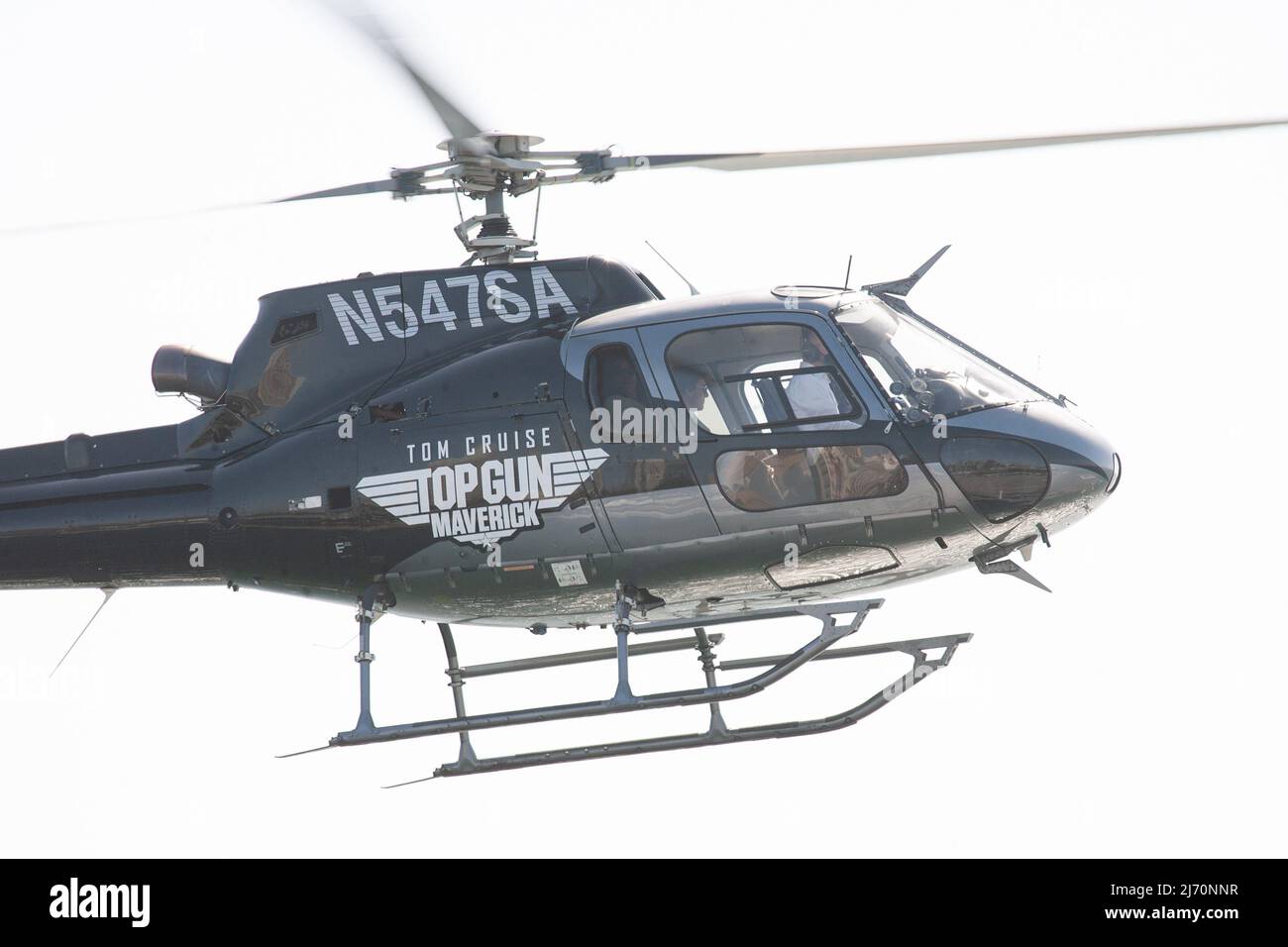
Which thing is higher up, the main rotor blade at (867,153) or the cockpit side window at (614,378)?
the main rotor blade at (867,153)

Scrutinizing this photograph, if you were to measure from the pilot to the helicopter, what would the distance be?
0.02 meters

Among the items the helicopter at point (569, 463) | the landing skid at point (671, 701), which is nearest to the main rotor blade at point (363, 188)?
the helicopter at point (569, 463)

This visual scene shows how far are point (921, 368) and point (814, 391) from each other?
30.4 inches

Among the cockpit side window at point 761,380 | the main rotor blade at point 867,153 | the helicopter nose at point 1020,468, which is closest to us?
the main rotor blade at point 867,153

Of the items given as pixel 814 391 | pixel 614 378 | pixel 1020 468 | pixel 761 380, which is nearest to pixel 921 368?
pixel 814 391

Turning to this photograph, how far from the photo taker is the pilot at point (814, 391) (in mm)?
11734

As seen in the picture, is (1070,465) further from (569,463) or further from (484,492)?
(484,492)

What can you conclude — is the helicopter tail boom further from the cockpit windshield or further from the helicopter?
the cockpit windshield

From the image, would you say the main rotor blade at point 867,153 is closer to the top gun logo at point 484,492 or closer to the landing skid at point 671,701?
the top gun logo at point 484,492

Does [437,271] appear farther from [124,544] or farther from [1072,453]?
[1072,453]

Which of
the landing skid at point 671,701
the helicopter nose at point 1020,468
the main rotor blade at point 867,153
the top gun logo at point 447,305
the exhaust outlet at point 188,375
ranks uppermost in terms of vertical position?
the main rotor blade at point 867,153

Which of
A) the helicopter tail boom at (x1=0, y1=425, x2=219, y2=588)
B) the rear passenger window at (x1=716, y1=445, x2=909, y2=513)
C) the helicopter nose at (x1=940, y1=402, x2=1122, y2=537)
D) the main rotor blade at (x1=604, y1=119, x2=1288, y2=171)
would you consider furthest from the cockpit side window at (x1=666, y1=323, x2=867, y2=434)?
the helicopter tail boom at (x1=0, y1=425, x2=219, y2=588)

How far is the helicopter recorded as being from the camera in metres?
11.8

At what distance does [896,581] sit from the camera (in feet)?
41.2
